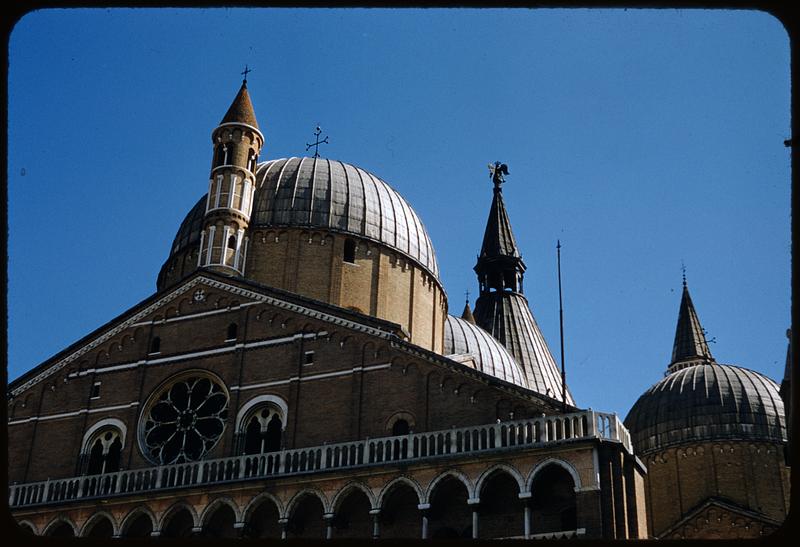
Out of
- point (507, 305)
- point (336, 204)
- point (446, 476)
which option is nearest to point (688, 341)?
point (507, 305)

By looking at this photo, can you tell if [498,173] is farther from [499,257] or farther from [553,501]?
[553,501]

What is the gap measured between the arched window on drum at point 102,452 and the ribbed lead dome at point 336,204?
10462mm

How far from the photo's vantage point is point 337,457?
101ft

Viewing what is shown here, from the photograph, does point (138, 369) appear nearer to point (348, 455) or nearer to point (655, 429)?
point (348, 455)

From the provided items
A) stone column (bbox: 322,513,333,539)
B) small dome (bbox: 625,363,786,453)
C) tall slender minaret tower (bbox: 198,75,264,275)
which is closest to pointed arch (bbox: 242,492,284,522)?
stone column (bbox: 322,513,333,539)

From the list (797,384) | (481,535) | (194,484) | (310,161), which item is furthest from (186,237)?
(797,384)

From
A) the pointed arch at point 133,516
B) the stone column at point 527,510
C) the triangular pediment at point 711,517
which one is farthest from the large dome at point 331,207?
the triangular pediment at point 711,517

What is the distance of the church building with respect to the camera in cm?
2836

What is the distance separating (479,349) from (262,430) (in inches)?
824

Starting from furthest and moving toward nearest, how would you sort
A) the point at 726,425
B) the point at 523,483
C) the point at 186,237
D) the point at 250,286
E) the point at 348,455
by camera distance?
the point at 726,425 → the point at 186,237 → the point at 250,286 → the point at 348,455 → the point at 523,483

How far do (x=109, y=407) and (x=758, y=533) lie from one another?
1160 inches

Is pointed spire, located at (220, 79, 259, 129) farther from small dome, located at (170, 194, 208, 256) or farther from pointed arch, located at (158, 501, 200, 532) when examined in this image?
pointed arch, located at (158, 501, 200, 532)

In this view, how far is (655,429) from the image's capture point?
194 ft

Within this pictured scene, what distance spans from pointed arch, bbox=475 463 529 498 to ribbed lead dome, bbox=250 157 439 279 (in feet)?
53.5
